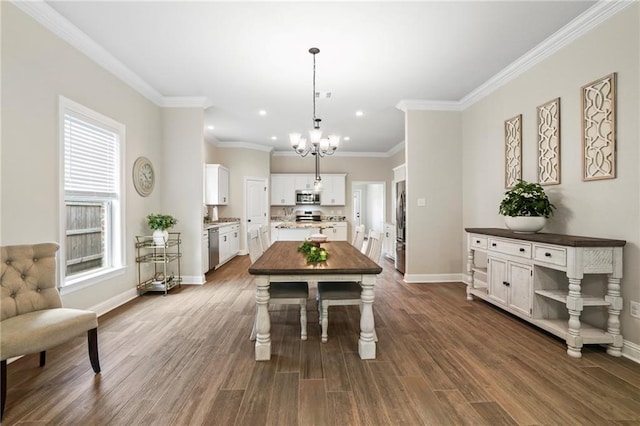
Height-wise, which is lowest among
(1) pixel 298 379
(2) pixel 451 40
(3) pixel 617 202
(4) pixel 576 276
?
(1) pixel 298 379

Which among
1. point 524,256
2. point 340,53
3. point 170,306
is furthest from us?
point 170,306

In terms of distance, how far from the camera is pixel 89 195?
3135 mm

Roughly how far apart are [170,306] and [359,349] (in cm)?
245

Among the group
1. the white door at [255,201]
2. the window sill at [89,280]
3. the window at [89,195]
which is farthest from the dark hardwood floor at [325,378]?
the white door at [255,201]

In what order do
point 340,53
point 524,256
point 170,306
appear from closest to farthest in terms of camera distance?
point 524,256 → point 340,53 → point 170,306

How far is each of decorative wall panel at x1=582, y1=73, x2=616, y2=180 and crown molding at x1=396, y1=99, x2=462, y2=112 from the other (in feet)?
6.98

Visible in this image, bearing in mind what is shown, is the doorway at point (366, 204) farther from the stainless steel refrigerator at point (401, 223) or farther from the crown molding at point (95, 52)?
the crown molding at point (95, 52)

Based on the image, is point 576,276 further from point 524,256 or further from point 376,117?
point 376,117

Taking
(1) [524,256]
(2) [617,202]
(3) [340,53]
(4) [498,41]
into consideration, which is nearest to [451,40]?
(4) [498,41]

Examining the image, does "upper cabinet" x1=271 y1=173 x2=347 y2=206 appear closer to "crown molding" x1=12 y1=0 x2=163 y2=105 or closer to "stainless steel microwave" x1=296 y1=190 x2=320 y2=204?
"stainless steel microwave" x1=296 y1=190 x2=320 y2=204

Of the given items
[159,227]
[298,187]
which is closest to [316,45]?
[159,227]

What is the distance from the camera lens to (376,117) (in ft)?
17.5

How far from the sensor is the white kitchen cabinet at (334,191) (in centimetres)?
813

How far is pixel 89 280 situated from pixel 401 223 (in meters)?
4.48
